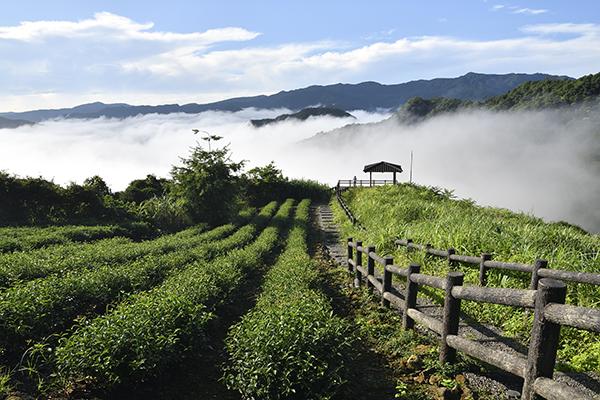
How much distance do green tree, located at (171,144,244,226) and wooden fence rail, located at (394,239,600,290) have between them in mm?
22192

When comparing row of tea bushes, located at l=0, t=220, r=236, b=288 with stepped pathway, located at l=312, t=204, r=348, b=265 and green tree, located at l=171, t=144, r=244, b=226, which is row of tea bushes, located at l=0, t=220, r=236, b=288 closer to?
stepped pathway, located at l=312, t=204, r=348, b=265

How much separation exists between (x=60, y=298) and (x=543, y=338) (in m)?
8.63

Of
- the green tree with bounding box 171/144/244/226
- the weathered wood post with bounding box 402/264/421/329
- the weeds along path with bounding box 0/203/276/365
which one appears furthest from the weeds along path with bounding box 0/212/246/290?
the green tree with bounding box 171/144/244/226

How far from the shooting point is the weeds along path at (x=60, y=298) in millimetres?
7379

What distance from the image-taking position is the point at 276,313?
6781 mm

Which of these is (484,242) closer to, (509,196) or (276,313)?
(276,313)

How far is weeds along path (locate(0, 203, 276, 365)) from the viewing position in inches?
291

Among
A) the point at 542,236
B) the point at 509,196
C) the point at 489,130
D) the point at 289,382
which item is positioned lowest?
the point at 509,196

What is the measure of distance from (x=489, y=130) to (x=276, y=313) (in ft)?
600

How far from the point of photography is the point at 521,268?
27.7ft

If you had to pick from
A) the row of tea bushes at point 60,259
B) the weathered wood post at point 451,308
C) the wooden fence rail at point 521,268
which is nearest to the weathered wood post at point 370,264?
the wooden fence rail at point 521,268

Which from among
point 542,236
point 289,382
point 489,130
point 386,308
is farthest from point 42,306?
point 489,130

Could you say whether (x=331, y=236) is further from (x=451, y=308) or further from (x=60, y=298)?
(x=451, y=308)

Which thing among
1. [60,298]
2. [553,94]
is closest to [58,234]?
[60,298]
